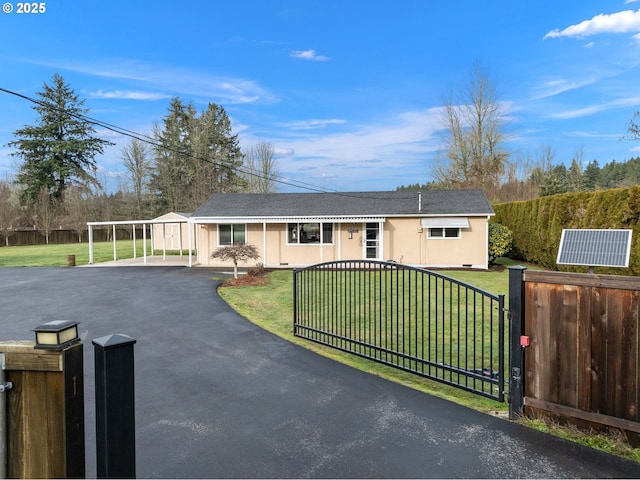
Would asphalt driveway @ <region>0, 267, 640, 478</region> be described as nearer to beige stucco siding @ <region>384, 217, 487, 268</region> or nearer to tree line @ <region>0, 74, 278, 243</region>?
beige stucco siding @ <region>384, 217, 487, 268</region>

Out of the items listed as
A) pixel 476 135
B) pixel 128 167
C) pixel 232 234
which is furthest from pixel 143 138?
pixel 128 167

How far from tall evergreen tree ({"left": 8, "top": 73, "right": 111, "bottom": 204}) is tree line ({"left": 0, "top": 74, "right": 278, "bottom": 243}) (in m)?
0.08

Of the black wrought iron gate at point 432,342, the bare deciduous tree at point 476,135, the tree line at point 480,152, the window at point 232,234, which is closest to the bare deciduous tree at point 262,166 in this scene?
the tree line at point 480,152

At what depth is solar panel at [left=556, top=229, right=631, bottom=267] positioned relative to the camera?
157 inches

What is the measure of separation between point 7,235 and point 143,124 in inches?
651

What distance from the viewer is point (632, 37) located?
1380 cm

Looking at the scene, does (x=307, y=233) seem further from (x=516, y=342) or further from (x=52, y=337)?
(x=52, y=337)

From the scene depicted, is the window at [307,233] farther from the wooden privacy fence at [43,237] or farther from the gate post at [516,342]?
the wooden privacy fence at [43,237]

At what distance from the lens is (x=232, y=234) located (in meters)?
18.4

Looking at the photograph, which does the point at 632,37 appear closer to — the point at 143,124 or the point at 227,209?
the point at 227,209

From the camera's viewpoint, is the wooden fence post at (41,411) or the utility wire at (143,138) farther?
the utility wire at (143,138)

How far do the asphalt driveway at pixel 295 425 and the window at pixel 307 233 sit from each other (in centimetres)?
1148

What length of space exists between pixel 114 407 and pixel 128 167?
42579 millimetres

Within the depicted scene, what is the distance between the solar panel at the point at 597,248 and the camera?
157 inches
